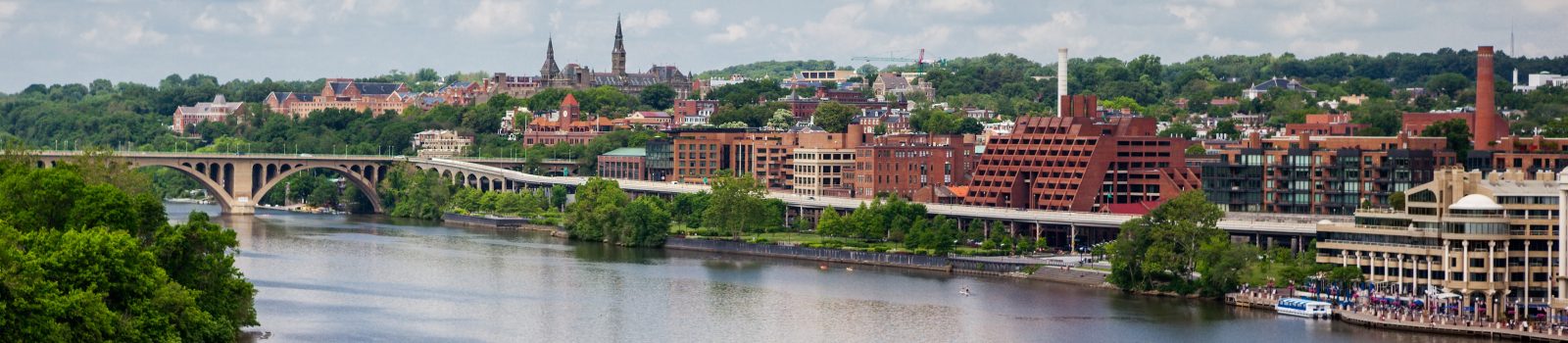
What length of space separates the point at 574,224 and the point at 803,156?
51.3ft

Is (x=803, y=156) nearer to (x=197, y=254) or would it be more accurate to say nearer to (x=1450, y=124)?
(x=1450, y=124)

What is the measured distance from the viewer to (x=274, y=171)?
427 feet

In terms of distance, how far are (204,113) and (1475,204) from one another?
151 m

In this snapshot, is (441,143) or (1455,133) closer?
(1455,133)

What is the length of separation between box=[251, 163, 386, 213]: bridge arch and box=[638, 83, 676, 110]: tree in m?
52.0

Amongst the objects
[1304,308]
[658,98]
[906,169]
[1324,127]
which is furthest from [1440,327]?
[658,98]

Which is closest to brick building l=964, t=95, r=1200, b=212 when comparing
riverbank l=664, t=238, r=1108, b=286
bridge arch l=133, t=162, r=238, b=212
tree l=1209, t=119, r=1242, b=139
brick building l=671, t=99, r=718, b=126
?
riverbank l=664, t=238, r=1108, b=286

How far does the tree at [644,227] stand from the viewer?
3728 inches

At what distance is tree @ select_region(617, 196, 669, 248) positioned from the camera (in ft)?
311

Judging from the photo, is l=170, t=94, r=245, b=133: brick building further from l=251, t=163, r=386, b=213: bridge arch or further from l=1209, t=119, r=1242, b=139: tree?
l=1209, t=119, r=1242, b=139: tree

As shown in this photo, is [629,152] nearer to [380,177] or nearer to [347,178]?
[380,177]

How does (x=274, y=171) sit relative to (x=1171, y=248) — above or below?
above

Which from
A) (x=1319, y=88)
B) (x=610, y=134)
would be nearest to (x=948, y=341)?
(x=610, y=134)

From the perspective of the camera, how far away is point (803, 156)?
370 feet
